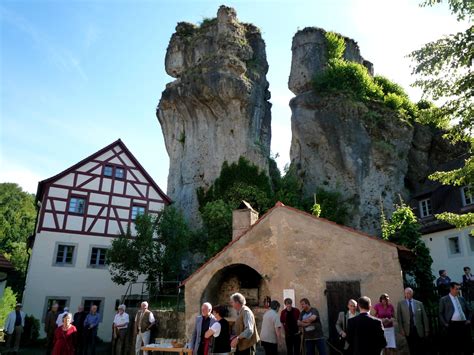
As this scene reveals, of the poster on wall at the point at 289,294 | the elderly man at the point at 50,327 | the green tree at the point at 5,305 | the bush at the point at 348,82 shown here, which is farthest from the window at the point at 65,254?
the bush at the point at 348,82

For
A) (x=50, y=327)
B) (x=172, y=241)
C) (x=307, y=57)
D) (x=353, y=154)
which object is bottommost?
(x=50, y=327)

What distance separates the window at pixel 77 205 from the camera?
21605 millimetres

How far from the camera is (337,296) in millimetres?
10102

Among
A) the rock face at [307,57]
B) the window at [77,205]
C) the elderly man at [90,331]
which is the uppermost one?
the rock face at [307,57]

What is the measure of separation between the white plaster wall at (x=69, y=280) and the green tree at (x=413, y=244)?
563 inches

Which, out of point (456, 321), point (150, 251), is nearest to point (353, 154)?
point (150, 251)

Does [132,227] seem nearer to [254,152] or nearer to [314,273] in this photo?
[254,152]

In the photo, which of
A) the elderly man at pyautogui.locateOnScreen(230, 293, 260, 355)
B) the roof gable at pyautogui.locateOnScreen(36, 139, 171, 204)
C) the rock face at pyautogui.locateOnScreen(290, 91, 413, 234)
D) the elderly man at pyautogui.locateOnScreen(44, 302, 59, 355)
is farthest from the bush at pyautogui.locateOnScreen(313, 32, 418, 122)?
the elderly man at pyautogui.locateOnScreen(230, 293, 260, 355)

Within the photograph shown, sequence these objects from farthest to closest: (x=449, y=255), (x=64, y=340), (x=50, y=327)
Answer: (x=449, y=255) → (x=50, y=327) → (x=64, y=340)

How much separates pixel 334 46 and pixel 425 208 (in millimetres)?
17659

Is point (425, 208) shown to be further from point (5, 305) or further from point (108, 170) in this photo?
point (5, 305)

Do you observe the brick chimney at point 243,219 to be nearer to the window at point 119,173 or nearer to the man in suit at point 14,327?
the man in suit at point 14,327

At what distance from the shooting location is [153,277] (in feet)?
60.3

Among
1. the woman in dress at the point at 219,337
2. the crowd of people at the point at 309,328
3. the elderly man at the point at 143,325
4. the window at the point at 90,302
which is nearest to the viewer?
the crowd of people at the point at 309,328
